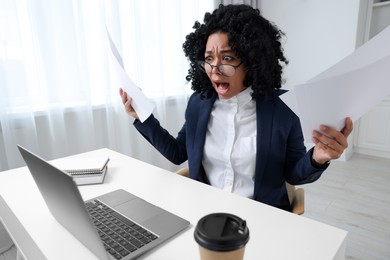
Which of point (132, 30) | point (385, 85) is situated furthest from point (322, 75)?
point (132, 30)

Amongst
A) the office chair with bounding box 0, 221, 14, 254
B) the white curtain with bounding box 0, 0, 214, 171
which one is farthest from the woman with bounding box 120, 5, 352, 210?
the office chair with bounding box 0, 221, 14, 254

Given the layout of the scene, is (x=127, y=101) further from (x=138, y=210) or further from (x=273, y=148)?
(x=273, y=148)

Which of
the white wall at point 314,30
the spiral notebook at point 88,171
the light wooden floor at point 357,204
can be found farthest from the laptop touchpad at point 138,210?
the white wall at point 314,30

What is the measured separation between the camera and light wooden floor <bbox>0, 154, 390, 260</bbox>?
1688 millimetres

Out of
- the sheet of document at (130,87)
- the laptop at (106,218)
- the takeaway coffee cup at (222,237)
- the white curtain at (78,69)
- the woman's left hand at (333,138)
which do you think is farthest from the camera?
the white curtain at (78,69)

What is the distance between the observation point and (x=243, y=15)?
1021 mm

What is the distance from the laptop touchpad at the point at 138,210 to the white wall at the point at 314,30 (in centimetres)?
287

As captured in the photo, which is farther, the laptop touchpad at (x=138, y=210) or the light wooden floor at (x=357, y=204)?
the light wooden floor at (x=357, y=204)

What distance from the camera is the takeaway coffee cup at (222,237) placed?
0.35m

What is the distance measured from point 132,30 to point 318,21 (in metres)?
2.27

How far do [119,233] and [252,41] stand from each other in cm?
78

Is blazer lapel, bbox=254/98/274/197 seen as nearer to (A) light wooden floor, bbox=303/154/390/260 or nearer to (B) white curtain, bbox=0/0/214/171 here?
(A) light wooden floor, bbox=303/154/390/260

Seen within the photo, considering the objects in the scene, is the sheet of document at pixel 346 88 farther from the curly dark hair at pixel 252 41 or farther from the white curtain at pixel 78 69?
the white curtain at pixel 78 69

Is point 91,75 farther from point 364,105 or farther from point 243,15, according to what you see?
point 364,105
